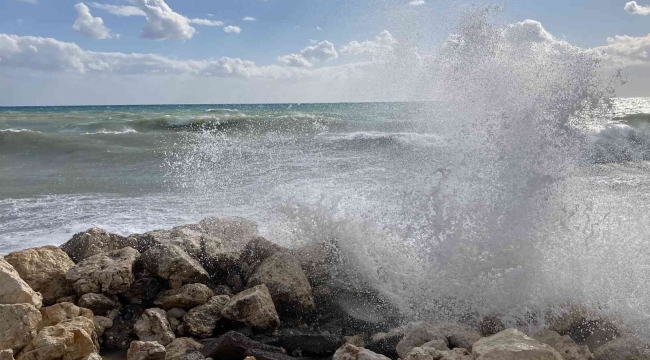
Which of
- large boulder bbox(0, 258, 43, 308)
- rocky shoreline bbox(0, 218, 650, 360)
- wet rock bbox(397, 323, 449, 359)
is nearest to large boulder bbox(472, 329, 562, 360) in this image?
rocky shoreline bbox(0, 218, 650, 360)

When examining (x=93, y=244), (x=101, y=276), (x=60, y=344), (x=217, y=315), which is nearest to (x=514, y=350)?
(x=217, y=315)

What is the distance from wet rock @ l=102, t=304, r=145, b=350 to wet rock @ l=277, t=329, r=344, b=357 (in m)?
0.98

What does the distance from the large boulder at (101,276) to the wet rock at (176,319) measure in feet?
1.33

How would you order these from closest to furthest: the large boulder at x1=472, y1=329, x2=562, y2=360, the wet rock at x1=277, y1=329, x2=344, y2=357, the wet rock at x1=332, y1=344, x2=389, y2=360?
1. the large boulder at x1=472, y1=329, x2=562, y2=360
2. the wet rock at x1=332, y1=344, x2=389, y2=360
3. the wet rock at x1=277, y1=329, x2=344, y2=357

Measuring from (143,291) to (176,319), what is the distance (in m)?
0.42

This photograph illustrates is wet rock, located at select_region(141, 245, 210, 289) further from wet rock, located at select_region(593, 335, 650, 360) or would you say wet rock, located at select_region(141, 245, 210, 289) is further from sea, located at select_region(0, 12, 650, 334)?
wet rock, located at select_region(593, 335, 650, 360)

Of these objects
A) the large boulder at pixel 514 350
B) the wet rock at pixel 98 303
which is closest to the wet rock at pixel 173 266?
the wet rock at pixel 98 303

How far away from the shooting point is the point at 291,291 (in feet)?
12.7

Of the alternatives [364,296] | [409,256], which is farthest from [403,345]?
[409,256]

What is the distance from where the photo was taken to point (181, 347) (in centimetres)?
319

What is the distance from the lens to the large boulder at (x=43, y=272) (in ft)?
12.2

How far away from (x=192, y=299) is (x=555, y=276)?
2.72 metres

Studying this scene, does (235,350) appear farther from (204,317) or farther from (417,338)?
(417,338)

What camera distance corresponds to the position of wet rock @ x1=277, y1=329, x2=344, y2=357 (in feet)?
11.0
